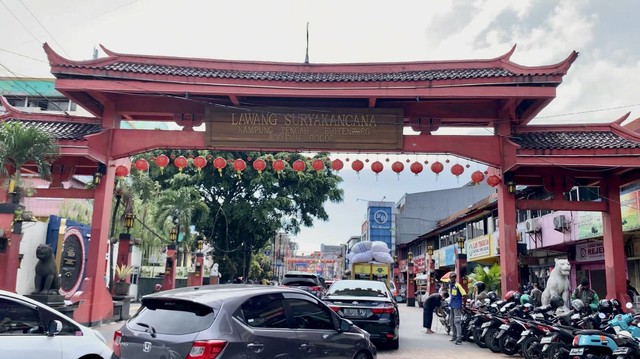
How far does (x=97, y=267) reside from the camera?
13227 mm

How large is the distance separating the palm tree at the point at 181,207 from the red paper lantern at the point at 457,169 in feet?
58.6

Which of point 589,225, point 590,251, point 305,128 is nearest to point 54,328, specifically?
point 305,128

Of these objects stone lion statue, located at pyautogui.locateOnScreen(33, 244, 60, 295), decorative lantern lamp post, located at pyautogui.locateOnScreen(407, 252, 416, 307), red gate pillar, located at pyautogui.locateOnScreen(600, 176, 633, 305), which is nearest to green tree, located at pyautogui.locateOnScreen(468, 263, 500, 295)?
red gate pillar, located at pyautogui.locateOnScreen(600, 176, 633, 305)

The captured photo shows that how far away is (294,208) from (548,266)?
1389 cm

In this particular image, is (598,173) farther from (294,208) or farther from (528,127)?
(294,208)

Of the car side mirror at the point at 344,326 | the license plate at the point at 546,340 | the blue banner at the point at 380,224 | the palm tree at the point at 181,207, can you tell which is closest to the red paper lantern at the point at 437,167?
the license plate at the point at 546,340

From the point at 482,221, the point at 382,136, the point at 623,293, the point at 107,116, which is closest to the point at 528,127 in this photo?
the point at 382,136

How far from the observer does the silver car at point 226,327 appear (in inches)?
184

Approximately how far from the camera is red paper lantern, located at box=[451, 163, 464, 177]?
532 inches

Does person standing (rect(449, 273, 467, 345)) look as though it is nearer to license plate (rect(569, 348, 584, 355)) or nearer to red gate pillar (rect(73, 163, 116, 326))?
license plate (rect(569, 348, 584, 355))

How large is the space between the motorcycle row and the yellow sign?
4.90 metres

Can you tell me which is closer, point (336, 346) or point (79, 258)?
point (336, 346)

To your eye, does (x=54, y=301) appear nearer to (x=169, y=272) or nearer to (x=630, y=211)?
(x=169, y=272)

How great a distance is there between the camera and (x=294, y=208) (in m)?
29.7
